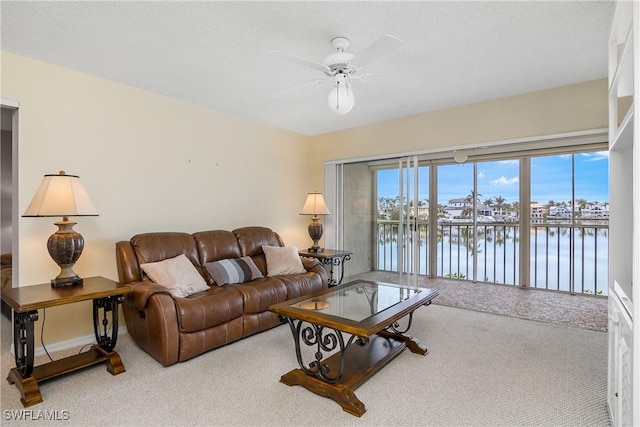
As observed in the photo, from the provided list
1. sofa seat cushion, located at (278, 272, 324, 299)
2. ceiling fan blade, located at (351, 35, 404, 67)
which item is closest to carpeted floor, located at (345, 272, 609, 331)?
sofa seat cushion, located at (278, 272, 324, 299)

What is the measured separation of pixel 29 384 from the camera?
6.91 ft

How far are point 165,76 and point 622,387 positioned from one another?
12.4ft

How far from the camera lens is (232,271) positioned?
3.42 meters

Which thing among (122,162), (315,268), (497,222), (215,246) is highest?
(122,162)

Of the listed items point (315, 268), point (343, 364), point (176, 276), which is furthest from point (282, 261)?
point (343, 364)

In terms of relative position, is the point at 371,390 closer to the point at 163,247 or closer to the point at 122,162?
the point at 163,247

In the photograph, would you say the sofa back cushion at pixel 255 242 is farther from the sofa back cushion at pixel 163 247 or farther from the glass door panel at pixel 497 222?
the glass door panel at pixel 497 222

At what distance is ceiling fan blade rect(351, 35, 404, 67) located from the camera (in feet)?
6.16

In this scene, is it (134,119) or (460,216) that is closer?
(134,119)

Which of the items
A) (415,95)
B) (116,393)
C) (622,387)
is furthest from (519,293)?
(116,393)

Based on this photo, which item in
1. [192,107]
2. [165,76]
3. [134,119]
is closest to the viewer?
[165,76]

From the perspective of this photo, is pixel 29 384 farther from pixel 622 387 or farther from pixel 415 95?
pixel 415 95

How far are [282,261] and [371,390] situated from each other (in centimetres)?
191

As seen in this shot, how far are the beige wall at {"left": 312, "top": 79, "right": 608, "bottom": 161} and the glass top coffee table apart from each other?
207 cm
